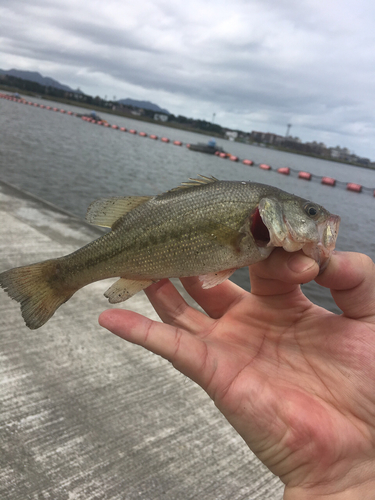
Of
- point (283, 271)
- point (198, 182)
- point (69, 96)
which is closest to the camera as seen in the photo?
point (283, 271)

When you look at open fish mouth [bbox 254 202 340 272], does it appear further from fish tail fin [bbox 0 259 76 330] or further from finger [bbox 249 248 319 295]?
fish tail fin [bbox 0 259 76 330]

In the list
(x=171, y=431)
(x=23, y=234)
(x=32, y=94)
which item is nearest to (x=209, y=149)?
(x=23, y=234)

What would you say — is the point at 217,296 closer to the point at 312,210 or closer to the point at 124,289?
the point at 124,289

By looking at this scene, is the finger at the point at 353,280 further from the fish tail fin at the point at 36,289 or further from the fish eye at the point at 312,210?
the fish tail fin at the point at 36,289

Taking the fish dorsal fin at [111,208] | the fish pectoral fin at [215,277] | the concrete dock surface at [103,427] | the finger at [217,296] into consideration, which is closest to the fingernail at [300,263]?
the fish pectoral fin at [215,277]

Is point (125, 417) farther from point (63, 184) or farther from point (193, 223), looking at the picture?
point (63, 184)

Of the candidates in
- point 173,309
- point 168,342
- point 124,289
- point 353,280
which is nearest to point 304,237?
point 353,280
